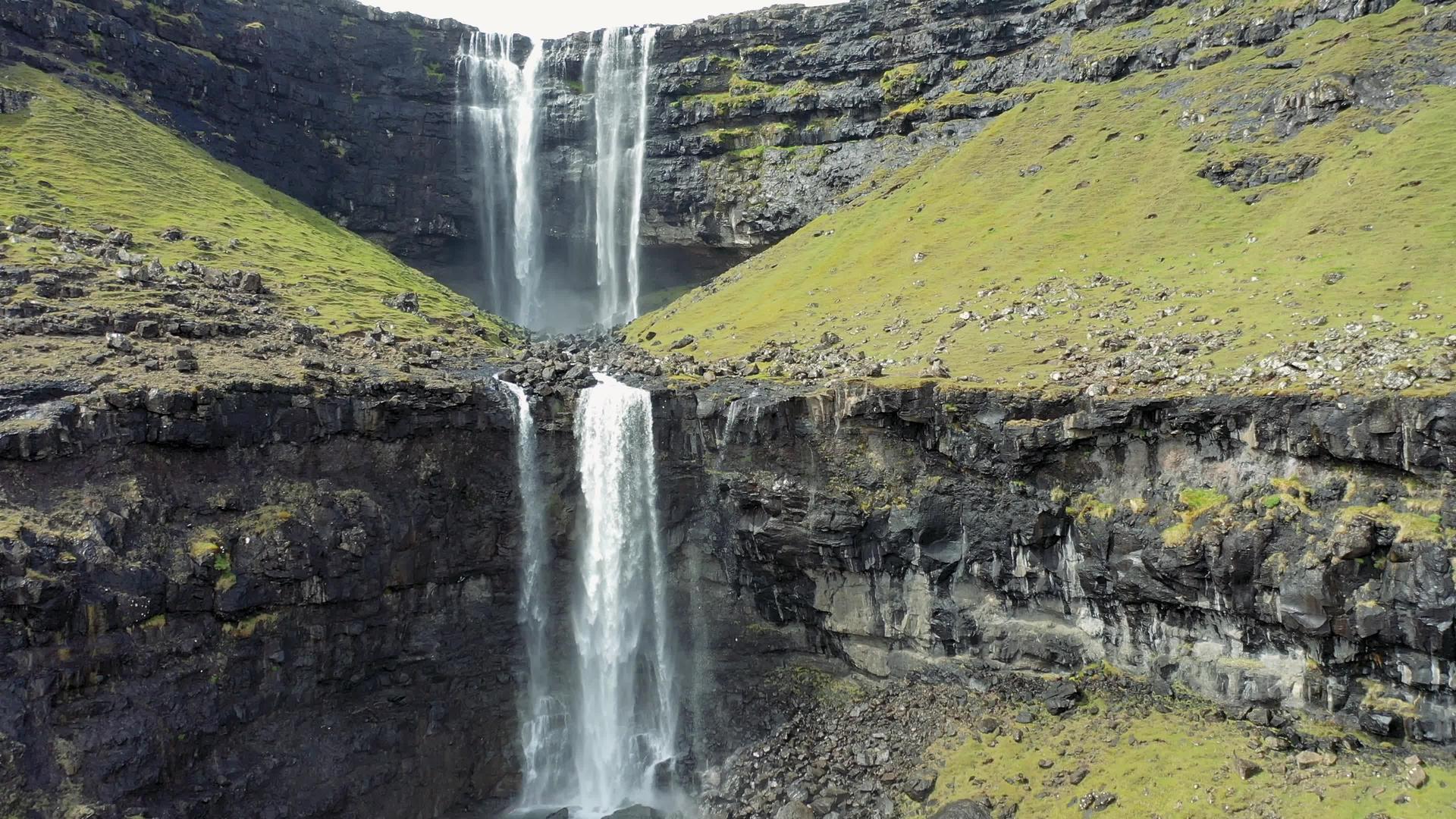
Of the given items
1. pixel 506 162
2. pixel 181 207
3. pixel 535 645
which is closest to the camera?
pixel 535 645

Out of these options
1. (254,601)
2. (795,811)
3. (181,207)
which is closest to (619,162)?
(181,207)

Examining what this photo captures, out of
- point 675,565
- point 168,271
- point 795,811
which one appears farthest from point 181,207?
point 795,811

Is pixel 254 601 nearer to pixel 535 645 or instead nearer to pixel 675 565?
pixel 535 645

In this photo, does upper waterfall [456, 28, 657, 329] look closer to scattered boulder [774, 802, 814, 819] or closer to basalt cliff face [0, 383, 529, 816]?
basalt cliff face [0, 383, 529, 816]

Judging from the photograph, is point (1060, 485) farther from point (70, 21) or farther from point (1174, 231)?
point (70, 21)

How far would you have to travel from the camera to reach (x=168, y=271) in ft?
171

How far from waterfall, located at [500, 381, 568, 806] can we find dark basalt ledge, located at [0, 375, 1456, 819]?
2.17 ft

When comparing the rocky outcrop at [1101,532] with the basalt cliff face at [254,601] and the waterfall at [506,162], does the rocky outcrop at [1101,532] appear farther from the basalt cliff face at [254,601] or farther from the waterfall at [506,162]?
the waterfall at [506,162]

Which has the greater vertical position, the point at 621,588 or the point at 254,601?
the point at 254,601

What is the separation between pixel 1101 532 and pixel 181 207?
2514 inches

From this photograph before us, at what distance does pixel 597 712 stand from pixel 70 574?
22.5m

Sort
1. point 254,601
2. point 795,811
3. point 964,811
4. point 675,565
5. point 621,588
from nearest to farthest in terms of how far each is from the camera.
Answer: point 964,811 < point 254,601 < point 795,811 < point 621,588 < point 675,565

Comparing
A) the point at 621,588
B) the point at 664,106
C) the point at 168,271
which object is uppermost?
the point at 664,106

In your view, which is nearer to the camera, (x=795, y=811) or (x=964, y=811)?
(x=964, y=811)
